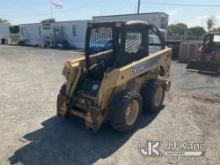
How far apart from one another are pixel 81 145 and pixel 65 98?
4.15ft

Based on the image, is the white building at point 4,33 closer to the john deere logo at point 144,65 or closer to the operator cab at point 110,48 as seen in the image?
the operator cab at point 110,48

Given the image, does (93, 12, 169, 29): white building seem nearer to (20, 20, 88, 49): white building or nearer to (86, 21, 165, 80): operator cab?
(20, 20, 88, 49): white building

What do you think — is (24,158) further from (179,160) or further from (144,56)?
(144,56)

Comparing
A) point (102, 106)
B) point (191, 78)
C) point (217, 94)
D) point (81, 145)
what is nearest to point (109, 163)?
point (81, 145)

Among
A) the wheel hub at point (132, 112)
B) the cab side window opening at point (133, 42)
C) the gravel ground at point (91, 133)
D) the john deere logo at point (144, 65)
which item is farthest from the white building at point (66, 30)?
the wheel hub at point (132, 112)

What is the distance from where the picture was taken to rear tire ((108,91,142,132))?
4.94 m

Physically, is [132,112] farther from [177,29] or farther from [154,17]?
[177,29]

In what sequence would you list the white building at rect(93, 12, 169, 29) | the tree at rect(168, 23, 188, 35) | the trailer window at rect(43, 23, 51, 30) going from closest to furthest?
the white building at rect(93, 12, 169, 29), the trailer window at rect(43, 23, 51, 30), the tree at rect(168, 23, 188, 35)

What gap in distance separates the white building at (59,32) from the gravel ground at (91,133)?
72.2ft

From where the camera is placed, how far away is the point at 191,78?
10.5 metres

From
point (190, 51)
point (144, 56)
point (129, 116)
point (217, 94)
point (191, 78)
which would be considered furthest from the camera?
point (190, 51)

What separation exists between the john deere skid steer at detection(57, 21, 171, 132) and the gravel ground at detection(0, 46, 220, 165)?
32cm

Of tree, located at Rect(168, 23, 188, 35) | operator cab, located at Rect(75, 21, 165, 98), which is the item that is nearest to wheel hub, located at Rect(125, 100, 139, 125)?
operator cab, located at Rect(75, 21, 165, 98)

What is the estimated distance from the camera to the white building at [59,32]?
96.9 ft
